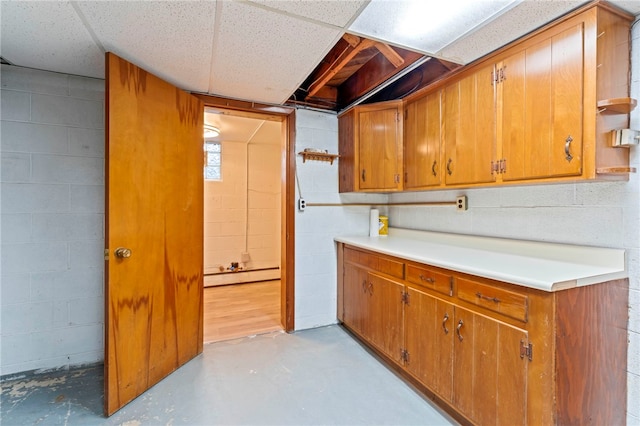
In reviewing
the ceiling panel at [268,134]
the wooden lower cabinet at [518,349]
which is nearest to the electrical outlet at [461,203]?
the wooden lower cabinet at [518,349]

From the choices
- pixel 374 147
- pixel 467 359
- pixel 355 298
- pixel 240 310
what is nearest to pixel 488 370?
pixel 467 359

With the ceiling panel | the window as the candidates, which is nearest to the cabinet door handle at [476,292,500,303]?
the ceiling panel

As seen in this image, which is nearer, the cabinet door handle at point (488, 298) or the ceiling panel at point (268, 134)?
the cabinet door handle at point (488, 298)

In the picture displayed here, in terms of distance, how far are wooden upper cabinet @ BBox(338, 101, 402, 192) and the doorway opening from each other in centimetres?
161

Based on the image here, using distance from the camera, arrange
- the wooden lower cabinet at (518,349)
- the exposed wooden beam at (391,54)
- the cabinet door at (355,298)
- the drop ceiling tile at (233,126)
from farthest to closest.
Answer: the drop ceiling tile at (233,126), the cabinet door at (355,298), the exposed wooden beam at (391,54), the wooden lower cabinet at (518,349)

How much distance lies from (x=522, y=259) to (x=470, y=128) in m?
→ 0.89

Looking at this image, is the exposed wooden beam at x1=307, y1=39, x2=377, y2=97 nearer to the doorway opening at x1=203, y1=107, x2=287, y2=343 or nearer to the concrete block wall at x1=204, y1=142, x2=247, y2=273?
the doorway opening at x1=203, y1=107, x2=287, y2=343

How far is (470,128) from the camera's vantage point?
192 cm

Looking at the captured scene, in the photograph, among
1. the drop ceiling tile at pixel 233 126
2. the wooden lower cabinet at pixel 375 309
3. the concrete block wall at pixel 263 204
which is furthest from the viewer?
the concrete block wall at pixel 263 204

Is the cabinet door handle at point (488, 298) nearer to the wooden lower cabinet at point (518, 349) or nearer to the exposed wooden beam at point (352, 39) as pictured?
the wooden lower cabinet at point (518, 349)

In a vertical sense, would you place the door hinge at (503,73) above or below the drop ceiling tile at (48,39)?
below

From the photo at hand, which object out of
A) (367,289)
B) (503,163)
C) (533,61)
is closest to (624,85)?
(533,61)

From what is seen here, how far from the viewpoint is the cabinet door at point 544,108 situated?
54.8 inches

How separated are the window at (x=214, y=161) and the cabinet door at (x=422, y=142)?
3395 mm
